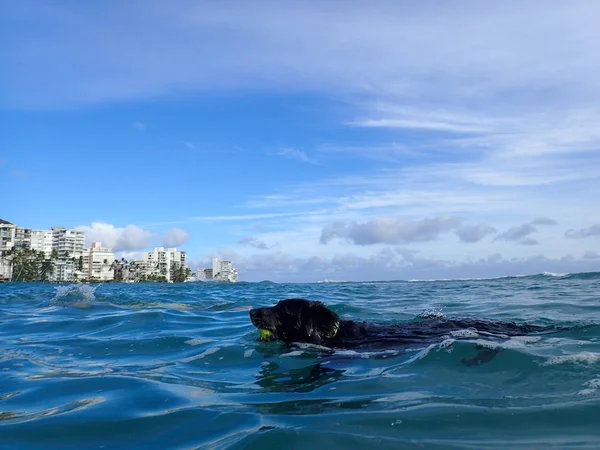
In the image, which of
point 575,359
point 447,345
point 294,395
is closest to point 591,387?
point 575,359

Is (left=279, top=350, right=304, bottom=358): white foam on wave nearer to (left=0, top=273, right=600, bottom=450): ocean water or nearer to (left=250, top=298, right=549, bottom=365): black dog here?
(left=0, top=273, right=600, bottom=450): ocean water

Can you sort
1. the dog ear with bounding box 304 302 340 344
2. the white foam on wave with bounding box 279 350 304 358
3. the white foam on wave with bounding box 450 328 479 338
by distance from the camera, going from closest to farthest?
the white foam on wave with bounding box 279 350 304 358 → the white foam on wave with bounding box 450 328 479 338 → the dog ear with bounding box 304 302 340 344

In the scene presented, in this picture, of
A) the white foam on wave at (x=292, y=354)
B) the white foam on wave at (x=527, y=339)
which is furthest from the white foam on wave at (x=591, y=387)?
the white foam on wave at (x=292, y=354)

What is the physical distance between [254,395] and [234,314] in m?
10.8

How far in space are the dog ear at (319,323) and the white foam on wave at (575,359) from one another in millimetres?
3797

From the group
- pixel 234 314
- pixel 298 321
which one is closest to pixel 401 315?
pixel 234 314

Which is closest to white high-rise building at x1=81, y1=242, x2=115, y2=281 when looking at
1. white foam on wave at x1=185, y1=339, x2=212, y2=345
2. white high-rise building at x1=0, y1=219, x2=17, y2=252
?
white high-rise building at x1=0, y1=219, x2=17, y2=252

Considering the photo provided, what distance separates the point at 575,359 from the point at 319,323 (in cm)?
420

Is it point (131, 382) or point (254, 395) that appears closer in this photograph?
→ point (254, 395)

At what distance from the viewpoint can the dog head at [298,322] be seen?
9.19m

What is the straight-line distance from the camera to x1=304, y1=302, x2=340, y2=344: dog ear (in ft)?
30.1

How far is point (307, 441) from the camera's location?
155 inches

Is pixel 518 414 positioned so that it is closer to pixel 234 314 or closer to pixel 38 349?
pixel 38 349

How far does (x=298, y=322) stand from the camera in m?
9.23
